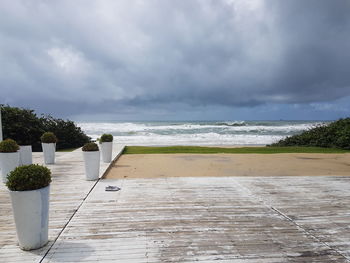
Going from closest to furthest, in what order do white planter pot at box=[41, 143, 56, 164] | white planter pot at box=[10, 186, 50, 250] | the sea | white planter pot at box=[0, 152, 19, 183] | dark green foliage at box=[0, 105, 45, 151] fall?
white planter pot at box=[10, 186, 50, 250] < white planter pot at box=[0, 152, 19, 183] < white planter pot at box=[41, 143, 56, 164] < dark green foliage at box=[0, 105, 45, 151] < the sea

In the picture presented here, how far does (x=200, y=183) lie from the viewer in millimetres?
5512

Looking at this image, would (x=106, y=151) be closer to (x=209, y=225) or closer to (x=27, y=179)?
(x=209, y=225)

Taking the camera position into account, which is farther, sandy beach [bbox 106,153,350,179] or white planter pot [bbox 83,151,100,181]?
sandy beach [bbox 106,153,350,179]

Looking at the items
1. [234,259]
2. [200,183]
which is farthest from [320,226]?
[200,183]

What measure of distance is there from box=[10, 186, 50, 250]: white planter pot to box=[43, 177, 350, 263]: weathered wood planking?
21cm

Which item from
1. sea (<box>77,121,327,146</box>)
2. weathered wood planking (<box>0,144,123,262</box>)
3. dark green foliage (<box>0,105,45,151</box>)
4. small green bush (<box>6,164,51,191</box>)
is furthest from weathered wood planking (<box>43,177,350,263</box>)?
sea (<box>77,121,327,146</box>)

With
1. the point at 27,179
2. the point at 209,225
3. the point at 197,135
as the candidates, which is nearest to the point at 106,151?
the point at 209,225

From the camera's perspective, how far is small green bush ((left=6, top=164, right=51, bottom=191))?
8.55ft

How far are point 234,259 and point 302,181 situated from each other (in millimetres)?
3791

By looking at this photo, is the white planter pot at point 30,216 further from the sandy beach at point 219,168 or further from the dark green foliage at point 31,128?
the dark green foliage at point 31,128

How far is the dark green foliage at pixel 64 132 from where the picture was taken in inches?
550

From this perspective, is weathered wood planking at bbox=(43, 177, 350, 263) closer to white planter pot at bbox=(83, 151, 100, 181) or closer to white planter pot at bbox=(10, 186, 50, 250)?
white planter pot at bbox=(10, 186, 50, 250)

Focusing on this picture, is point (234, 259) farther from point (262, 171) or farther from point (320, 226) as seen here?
point (262, 171)

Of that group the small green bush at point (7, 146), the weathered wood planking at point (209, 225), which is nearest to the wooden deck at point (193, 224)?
the weathered wood planking at point (209, 225)
